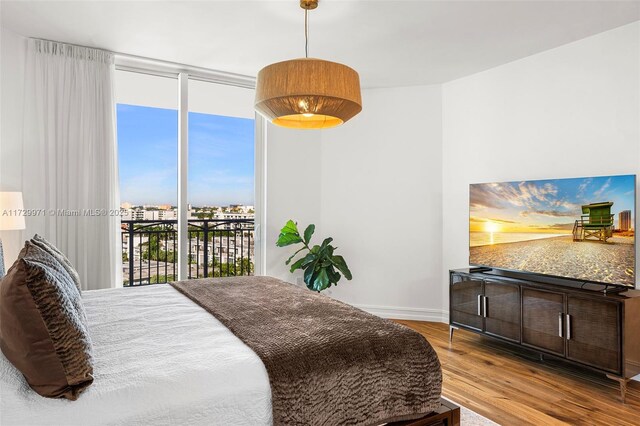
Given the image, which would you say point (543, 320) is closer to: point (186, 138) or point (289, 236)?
point (289, 236)

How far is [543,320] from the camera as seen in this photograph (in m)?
3.16

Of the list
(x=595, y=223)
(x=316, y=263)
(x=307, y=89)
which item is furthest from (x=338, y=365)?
(x=316, y=263)

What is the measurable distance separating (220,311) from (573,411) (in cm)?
228

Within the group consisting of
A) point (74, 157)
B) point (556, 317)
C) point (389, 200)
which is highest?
point (74, 157)

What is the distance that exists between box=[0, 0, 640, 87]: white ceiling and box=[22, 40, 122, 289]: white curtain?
0.83ft

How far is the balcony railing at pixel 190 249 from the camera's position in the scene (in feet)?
14.7

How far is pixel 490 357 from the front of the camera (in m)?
3.46

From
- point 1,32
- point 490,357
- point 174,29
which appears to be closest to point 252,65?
point 174,29

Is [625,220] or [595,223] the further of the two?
[595,223]

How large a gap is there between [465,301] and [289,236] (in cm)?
190

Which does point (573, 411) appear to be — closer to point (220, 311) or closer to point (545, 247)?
point (545, 247)

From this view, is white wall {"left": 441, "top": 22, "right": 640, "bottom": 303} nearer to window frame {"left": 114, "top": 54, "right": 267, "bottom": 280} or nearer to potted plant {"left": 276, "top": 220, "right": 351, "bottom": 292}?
potted plant {"left": 276, "top": 220, "right": 351, "bottom": 292}

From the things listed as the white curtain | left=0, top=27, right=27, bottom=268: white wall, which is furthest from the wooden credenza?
left=0, top=27, right=27, bottom=268: white wall

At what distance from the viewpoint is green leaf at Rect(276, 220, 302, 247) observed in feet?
14.4
